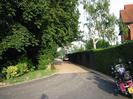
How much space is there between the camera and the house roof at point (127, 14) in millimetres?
60781

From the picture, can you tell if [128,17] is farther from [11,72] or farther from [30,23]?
[11,72]

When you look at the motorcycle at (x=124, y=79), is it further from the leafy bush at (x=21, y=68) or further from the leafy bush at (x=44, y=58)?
the leafy bush at (x=44, y=58)

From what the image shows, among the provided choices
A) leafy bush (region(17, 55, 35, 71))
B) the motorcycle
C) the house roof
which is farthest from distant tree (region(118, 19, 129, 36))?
the motorcycle

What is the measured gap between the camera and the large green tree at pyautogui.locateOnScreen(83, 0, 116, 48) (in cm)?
5875

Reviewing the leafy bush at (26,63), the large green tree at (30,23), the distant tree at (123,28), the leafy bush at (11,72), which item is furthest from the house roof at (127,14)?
the leafy bush at (11,72)

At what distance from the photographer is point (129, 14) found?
2467 inches

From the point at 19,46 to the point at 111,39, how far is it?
116 ft

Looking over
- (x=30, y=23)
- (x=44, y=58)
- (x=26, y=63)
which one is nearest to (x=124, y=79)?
(x=30, y=23)

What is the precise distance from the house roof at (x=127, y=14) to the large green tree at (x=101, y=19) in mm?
3129

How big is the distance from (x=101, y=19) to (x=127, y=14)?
595 cm

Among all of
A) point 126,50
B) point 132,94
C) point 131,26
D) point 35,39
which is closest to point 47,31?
point 35,39

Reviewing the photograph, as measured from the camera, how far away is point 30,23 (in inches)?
1164

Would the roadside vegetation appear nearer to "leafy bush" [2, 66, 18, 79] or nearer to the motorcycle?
"leafy bush" [2, 66, 18, 79]

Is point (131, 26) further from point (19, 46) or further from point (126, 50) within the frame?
point (126, 50)
